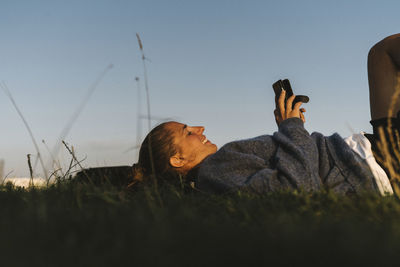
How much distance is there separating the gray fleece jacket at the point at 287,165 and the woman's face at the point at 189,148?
47 centimetres

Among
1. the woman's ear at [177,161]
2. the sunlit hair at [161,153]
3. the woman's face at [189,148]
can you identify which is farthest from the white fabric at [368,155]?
the sunlit hair at [161,153]

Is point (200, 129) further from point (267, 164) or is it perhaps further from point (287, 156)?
point (287, 156)

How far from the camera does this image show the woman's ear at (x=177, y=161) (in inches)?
155

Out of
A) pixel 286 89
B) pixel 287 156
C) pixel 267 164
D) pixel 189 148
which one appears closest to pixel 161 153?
pixel 189 148

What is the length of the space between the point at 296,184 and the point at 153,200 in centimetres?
115

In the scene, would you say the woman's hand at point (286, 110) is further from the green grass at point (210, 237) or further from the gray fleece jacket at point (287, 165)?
the green grass at point (210, 237)

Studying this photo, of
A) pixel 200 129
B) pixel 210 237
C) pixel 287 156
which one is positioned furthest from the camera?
pixel 200 129

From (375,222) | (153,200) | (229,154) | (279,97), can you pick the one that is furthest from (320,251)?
(279,97)

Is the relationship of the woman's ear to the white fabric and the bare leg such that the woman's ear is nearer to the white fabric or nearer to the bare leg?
the white fabric

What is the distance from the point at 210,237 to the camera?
1553 millimetres

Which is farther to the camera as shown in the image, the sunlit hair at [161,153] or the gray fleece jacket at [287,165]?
the sunlit hair at [161,153]

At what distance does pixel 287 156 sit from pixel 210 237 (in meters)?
1.87

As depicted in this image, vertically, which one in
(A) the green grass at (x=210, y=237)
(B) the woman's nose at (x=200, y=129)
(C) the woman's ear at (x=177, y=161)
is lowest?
(A) the green grass at (x=210, y=237)

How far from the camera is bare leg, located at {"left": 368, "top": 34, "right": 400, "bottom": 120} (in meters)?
4.04
